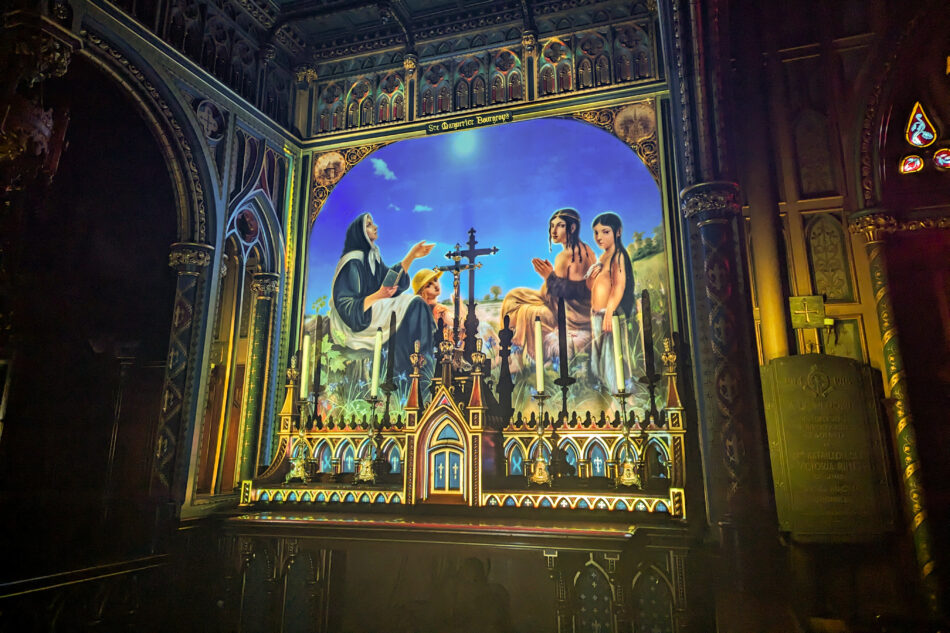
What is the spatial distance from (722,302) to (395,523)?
355 cm

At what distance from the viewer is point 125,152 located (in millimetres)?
6969

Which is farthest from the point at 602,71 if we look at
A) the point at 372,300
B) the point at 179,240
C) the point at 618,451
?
the point at 179,240

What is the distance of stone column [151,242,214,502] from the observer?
6.24 metres

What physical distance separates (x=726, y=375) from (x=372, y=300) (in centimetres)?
493

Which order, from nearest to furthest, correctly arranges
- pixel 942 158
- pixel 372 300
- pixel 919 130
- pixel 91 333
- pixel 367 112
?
pixel 942 158 → pixel 919 130 → pixel 91 333 → pixel 372 300 → pixel 367 112

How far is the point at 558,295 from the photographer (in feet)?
24.0

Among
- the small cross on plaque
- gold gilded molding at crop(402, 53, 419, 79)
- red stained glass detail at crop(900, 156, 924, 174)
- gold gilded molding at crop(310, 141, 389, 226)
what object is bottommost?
the small cross on plaque

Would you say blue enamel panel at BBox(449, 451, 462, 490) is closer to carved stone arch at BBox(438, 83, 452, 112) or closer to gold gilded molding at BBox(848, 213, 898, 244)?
gold gilded molding at BBox(848, 213, 898, 244)

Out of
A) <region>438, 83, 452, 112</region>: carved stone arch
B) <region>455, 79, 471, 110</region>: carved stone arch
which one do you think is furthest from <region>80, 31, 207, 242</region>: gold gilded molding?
<region>455, 79, 471, 110</region>: carved stone arch

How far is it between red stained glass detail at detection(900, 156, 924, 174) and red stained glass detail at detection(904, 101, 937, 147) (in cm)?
19

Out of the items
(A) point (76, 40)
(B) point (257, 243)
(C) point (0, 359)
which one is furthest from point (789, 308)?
(C) point (0, 359)

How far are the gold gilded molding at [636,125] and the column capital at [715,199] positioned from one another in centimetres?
177

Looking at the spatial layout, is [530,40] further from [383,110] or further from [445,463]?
[445,463]

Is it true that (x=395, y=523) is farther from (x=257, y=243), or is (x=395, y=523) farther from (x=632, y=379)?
(x=257, y=243)
